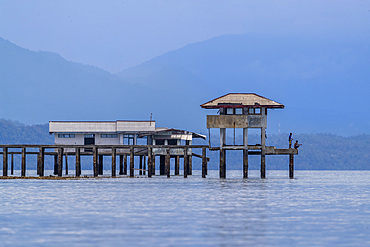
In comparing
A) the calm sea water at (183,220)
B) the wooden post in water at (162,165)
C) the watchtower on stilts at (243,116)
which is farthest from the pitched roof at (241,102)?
the wooden post in water at (162,165)

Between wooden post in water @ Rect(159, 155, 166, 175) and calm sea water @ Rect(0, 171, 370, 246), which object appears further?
wooden post in water @ Rect(159, 155, 166, 175)

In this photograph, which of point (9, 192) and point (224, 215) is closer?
point (224, 215)

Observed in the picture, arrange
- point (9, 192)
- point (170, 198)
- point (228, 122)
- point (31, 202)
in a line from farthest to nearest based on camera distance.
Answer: point (228, 122) → point (9, 192) → point (170, 198) → point (31, 202)

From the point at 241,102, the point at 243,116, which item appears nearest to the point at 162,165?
the point at 241,102

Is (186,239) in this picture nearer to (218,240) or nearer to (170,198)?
(218,240)

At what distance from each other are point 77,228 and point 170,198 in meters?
20.1

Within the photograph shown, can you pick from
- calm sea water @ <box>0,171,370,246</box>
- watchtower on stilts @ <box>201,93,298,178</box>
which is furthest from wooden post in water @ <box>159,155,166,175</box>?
calm sea water @ <box>0,171,370,246</box>

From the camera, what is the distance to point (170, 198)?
5691cm

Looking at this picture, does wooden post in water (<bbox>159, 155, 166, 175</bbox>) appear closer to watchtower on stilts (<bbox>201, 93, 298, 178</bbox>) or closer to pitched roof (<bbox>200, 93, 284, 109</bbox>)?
pitched roof (<bbox>200, 93, 284, 109</bbox>)

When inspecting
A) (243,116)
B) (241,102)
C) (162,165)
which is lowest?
(162,165)

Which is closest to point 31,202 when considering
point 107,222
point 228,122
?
point 107,222

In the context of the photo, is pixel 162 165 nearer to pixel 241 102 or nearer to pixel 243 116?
pixel 241 102

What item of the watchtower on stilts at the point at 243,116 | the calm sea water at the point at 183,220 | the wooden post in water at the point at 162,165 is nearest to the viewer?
the calm sea water at the point at 183,220

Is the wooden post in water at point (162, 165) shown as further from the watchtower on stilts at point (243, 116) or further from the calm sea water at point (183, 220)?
the calm sea water at point (183, 220)
